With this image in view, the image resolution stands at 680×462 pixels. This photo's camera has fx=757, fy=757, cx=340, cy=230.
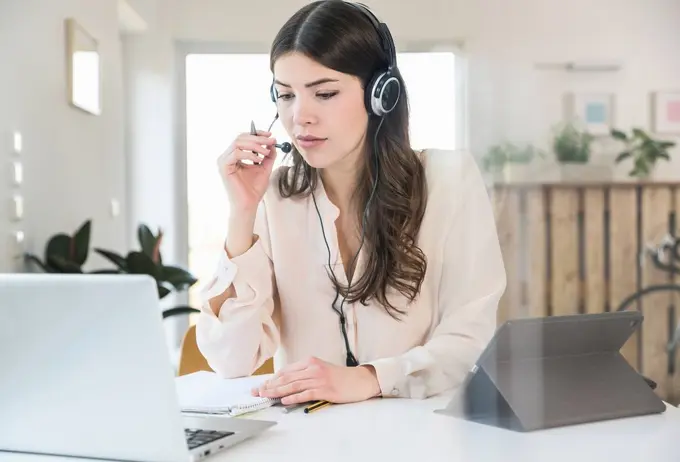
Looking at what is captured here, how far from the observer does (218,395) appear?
825 mm

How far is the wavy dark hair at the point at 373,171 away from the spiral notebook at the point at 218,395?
7.7 inches

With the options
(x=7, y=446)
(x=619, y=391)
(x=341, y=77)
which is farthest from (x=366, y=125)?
(x=7, y=446)

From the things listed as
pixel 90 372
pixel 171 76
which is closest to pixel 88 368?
pixel 90 372

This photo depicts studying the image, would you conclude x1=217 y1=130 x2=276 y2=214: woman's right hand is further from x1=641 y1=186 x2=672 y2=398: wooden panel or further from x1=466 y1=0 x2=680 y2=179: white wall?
x1=641 y1=186 x2=672 y2=398: wooden panel

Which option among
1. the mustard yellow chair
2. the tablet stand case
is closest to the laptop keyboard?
the tablet stand case

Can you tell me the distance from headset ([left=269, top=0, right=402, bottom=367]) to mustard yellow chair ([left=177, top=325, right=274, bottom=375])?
0.44 feet

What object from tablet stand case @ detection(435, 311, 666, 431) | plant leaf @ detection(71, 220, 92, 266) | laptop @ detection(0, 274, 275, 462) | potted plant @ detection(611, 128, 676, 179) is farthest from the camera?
plant leaf @ detection(71, 220, 92, 266)

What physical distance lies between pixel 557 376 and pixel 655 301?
0.60ft

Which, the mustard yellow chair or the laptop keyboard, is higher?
the laptop keyboard

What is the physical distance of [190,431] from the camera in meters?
0.63

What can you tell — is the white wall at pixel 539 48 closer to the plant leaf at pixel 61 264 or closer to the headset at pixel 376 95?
the headset at pixel 376 95

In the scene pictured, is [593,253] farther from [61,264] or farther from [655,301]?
[61,264]

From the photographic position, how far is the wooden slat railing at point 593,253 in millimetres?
777

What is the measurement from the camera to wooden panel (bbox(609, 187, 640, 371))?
773mm
